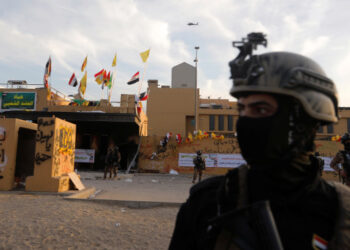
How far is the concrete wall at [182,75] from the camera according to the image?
39.0 meters

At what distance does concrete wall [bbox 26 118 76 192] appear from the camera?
379 inches

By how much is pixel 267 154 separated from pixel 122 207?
24.0ft

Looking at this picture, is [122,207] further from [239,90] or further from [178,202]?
[239,90]

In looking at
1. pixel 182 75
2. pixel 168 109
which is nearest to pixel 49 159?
pixel 168 109

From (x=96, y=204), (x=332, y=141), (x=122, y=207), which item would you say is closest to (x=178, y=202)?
(x=122, y=207)

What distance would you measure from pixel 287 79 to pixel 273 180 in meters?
0.48

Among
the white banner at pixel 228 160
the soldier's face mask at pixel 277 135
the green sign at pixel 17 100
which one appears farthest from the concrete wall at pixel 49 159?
the green sign at pixel 17 100

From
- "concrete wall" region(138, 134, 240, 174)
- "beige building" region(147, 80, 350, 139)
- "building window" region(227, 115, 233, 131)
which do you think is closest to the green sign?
"concrete wall" region(138, 134, 240, 174)

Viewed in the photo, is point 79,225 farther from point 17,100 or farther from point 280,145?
point 17,100

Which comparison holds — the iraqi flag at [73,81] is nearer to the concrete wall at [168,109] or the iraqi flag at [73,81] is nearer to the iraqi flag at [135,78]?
the iraqi flag at [135,78]

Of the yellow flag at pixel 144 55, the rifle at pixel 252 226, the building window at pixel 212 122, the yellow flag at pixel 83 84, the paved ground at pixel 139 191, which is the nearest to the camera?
the rifle at pixel 252 226

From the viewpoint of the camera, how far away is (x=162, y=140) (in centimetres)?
2133

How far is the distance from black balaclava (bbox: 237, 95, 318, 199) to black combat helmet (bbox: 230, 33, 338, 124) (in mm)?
50

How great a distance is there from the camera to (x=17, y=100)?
26.3m
